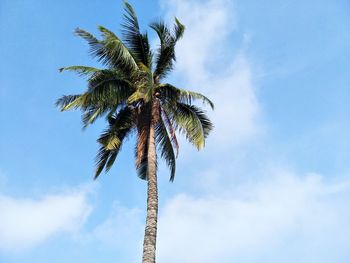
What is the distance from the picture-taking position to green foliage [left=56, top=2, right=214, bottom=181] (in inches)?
770

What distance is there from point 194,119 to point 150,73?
293 centimetres

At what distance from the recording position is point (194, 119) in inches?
826

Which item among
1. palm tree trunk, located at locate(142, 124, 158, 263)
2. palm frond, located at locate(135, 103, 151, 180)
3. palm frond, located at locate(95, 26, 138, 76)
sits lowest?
palm tree trunk, located at locate(142, 124, 158, 263)

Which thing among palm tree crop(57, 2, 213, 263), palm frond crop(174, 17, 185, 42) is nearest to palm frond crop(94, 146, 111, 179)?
palm tree crop(57, 2, 213, 263)

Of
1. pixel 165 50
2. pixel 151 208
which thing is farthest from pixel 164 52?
pixel 151 208

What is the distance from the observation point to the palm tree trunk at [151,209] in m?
16.3

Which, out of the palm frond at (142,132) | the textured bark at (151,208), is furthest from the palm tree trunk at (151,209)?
the palm frond at (142,132)

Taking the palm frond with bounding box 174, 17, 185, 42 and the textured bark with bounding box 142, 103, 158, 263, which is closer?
the textured bark with bounding box 142, 103, 158, 263

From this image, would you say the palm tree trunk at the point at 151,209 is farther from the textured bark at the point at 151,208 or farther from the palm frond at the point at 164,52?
the palm frond at the point at 164,52

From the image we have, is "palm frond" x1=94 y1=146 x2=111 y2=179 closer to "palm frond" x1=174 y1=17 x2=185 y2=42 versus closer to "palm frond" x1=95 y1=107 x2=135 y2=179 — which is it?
"palm frond" x1=95 y1=107 x2=135 y2=179

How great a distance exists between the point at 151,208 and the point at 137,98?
4279mm

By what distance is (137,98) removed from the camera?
18.8 m

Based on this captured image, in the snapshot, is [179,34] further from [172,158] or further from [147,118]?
[172,158]

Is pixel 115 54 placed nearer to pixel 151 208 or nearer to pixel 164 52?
pixel 164 52
